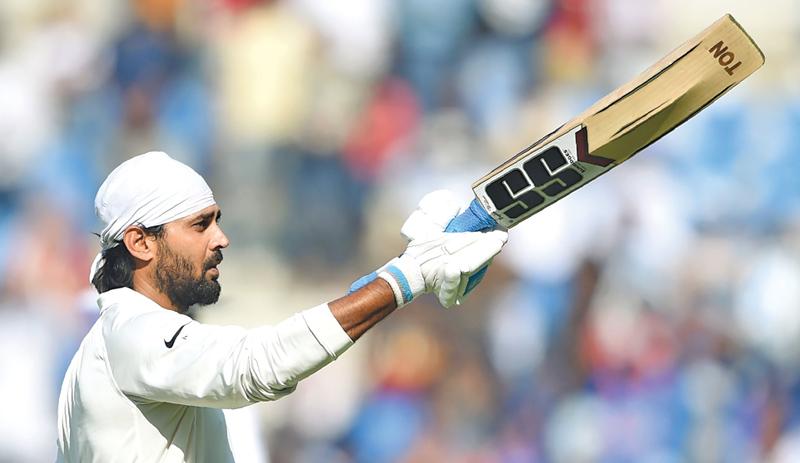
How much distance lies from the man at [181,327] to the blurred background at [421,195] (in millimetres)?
2723

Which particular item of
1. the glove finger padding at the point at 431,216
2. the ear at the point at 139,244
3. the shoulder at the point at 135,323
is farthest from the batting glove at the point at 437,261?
the ear at the point at 139,244

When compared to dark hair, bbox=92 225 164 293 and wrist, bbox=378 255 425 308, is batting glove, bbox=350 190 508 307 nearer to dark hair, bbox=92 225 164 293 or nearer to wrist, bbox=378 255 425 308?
wrist, bbox=378 255 425 308

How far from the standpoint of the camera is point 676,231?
6.09 metres

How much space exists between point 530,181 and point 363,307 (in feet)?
1.90

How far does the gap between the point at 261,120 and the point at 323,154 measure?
0.35 m

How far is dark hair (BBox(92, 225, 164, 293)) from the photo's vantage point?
3.13 m

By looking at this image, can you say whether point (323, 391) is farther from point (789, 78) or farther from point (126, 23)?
point (789, 78)

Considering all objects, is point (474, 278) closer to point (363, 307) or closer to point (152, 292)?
point (363, 307)

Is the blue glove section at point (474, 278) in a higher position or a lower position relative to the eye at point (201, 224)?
lower

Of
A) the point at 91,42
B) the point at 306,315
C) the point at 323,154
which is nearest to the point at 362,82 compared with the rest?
the point at 323,154

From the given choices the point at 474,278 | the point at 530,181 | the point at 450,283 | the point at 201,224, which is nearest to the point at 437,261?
the point at 450,283

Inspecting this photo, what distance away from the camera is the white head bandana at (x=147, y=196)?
10.1ft

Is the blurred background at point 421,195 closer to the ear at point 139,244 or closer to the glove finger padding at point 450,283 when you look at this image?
the ear at point 139,244

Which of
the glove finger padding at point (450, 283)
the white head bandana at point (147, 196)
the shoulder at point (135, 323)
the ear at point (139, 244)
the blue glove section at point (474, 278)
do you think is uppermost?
the white head bandana at point (147, 196)
